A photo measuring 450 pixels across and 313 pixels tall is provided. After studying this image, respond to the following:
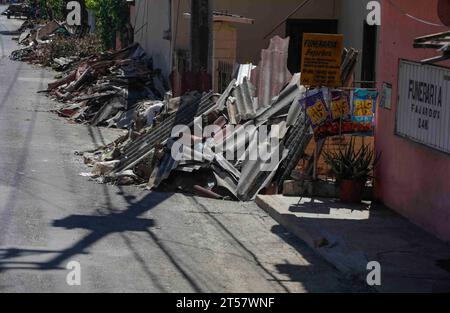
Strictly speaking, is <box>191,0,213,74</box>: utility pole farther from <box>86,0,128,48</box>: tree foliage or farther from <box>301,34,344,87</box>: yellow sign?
<box>86,0,128,48</box>: tree foliage

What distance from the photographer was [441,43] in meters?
9.51

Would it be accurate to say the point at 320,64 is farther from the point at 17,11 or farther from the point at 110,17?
the point at 17,11

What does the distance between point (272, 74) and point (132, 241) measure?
21.6 ft

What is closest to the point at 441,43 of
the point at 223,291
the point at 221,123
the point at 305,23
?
the point at 223,291

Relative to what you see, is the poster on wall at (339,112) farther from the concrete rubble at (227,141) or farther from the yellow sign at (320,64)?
the concrete rubble at (227,141)

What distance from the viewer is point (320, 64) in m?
13.4

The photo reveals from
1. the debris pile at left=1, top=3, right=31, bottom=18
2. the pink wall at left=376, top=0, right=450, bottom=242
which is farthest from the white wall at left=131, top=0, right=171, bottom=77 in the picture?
the debris pile at left=1, top=3, right=31, bottom=18

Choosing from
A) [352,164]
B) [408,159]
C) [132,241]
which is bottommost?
[132,241]

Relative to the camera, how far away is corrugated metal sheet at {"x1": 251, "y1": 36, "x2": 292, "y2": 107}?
642 inches

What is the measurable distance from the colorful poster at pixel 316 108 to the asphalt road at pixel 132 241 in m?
1.68

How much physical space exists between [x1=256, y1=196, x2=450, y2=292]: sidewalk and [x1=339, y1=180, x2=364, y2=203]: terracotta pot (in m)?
0.20

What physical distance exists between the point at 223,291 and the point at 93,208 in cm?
452

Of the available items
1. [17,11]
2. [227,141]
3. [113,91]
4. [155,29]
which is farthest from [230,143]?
[17,11]

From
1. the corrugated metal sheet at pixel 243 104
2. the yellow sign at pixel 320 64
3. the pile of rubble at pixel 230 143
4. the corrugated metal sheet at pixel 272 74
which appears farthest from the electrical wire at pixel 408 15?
the corrugated metal sheet at pixel 272 74
